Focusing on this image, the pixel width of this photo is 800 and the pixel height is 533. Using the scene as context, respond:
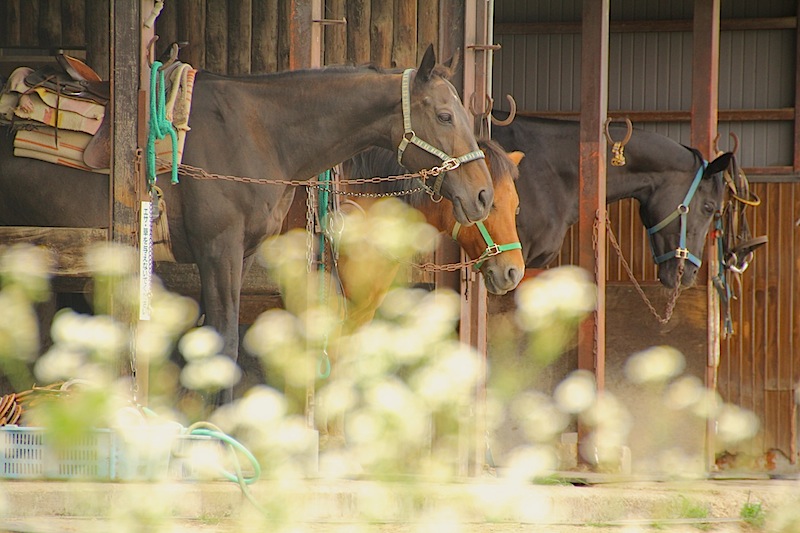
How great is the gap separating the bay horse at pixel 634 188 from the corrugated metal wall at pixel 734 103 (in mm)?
1367

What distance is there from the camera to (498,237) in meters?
6.21

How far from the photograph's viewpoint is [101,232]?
17.2ft

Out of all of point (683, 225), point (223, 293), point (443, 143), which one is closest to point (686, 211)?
point (683, 225)

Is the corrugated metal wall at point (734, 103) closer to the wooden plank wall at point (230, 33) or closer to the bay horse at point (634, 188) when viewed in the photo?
the bay horse at point (634, 188)

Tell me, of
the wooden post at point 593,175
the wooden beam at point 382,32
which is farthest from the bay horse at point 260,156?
the wooden post at point 593,175

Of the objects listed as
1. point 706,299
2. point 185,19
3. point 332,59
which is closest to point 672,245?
point 706,299

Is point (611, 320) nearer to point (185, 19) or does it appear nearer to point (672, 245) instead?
point (672, 245)

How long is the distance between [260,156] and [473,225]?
1213 mm

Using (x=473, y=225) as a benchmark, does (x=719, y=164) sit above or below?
above

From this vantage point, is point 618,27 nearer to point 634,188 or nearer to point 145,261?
point 634,188

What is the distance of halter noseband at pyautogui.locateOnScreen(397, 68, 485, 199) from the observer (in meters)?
5.63

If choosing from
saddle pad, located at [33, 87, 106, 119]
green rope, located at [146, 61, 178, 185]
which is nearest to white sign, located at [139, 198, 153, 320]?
green rope, located at [146, 61, 178, 185]

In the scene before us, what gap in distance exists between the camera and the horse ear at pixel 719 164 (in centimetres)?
809

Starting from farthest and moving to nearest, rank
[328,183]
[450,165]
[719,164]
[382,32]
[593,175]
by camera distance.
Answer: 1. [719,164]
2. [593,175]
3. [382,32]
4. [328,183]
5. [450,165]
